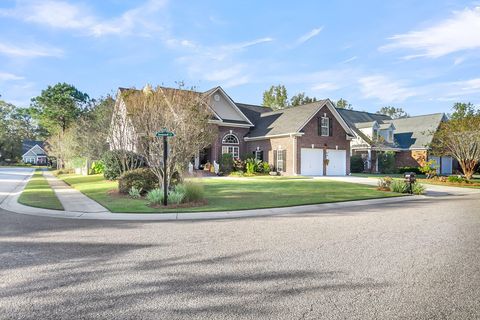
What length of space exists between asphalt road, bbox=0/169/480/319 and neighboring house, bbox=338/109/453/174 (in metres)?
29.4

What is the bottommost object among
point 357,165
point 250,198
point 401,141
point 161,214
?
point 161,214

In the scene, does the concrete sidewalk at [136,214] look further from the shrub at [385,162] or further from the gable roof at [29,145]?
the gable roof at [29,145]

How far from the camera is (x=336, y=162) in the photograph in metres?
31.1

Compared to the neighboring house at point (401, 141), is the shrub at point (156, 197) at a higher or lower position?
lower

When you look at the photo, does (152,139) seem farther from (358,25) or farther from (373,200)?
(358,25)

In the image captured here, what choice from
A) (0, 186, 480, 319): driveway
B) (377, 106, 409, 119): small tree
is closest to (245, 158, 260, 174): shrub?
(0, 186, 480, 319): driveway

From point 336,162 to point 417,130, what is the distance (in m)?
15.2

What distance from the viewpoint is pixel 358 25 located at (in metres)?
16.8

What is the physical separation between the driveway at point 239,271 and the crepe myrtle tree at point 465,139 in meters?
19.2

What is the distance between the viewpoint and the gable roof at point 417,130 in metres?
37.6

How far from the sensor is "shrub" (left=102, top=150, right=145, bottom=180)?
66.1ft

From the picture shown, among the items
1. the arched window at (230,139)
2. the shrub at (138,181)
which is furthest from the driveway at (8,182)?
the arched window at (230,139)

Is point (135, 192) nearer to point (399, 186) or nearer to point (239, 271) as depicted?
point (239, 271)

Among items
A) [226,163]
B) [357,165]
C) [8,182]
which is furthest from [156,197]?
[357,165]
